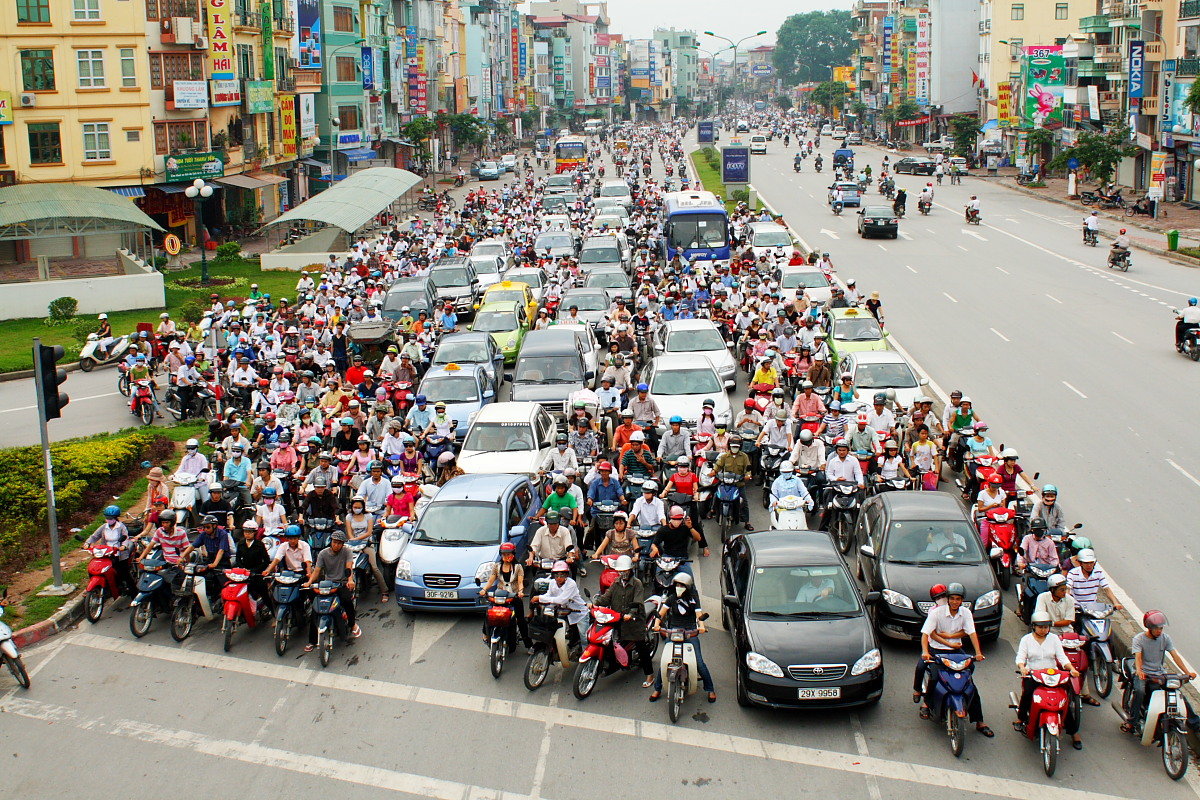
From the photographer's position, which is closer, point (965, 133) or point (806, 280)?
point (806, 280)

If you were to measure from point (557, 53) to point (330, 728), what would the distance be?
16807 cm

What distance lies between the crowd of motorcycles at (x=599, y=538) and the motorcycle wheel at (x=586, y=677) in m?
0.01

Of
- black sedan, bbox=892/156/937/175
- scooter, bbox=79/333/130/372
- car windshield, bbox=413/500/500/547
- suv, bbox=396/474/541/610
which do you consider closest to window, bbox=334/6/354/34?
black sedan, bbox=892/156/937/175

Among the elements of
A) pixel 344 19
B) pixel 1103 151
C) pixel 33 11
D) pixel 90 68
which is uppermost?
pixel 344 19

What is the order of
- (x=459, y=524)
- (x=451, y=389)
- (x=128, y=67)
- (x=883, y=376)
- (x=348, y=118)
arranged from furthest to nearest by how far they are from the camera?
(x=348, y=118) < (x=128, y=67) < (x=451, y=389) < (x=883, y=376) < (x=459, y=524)

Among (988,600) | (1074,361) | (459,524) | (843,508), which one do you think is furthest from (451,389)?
(1074,361)

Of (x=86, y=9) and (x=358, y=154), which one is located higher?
(x=86, y=9)

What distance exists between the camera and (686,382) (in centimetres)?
2133

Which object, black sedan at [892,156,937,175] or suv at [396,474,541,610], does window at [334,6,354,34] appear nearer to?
black sedan at [892,156,937,175]

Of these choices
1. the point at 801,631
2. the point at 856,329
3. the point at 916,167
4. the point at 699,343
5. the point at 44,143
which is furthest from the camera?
Result: the point at 916,167

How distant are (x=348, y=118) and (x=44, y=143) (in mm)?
29656

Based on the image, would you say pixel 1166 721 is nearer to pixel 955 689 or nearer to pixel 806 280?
pixel 955 689

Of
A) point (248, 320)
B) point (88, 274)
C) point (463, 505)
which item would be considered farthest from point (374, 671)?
point (88, 274)

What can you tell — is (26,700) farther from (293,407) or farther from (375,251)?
(375,251)
